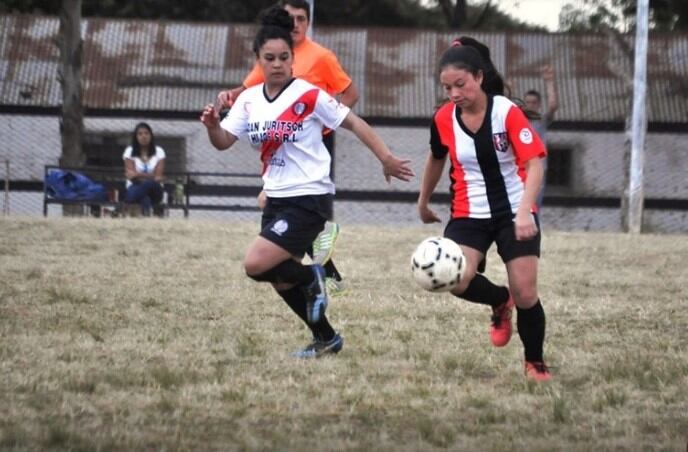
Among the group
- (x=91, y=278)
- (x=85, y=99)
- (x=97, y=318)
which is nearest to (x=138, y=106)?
(x=85, y=99)

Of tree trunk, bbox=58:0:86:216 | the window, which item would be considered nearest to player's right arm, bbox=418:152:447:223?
tree trunk, bbox=58:0:86:216

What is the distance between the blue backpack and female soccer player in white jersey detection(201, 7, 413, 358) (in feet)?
50.6

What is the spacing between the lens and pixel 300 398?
618 cm

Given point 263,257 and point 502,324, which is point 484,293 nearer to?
point 502,324

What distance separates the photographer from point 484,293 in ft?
24.6

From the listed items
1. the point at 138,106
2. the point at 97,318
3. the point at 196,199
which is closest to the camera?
the point at 97,318

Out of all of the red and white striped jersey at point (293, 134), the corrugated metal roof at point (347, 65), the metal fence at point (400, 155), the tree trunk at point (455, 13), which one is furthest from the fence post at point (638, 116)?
the tree trunk at point (455, 13)

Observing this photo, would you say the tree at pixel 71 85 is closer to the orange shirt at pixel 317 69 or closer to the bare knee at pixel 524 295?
the orange shirt at pixel 317 69

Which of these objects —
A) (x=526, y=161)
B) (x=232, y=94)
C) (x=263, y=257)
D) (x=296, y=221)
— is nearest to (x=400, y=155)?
(x=232, y=94)

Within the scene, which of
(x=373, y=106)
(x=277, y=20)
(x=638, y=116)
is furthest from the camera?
(x=373, y=106)

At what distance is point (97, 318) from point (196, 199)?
750 inches

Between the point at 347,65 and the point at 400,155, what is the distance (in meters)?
2.39

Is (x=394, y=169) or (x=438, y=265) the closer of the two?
(x=438, y=265)

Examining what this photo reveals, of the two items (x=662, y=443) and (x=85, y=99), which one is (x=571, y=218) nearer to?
(x=85, y=99)
